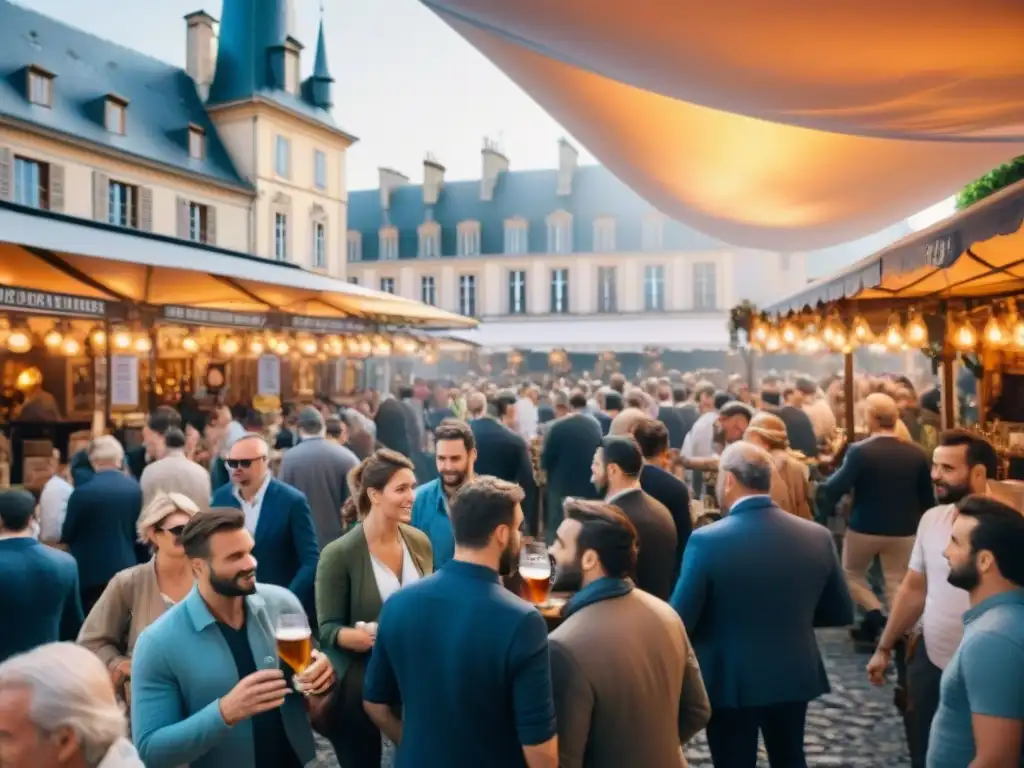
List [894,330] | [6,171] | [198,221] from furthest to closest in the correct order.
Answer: [198,221] → [6,171] → [894,330]

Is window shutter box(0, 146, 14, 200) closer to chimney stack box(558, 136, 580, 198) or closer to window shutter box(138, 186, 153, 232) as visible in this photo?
window shutter box(138, 186, 153, 232)

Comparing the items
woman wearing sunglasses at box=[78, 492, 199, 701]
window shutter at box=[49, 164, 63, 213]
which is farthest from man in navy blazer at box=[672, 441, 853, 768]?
window shutter at box=[49, 164, 63, 213]

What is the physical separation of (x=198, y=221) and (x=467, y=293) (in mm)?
15935

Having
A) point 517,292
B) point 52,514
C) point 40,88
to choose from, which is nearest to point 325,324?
point 52,514

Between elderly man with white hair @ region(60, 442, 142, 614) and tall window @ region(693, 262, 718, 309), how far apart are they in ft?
108

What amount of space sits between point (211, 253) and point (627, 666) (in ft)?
25.9

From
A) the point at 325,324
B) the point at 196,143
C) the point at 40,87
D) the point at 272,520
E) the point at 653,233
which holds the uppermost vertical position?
the point at 40,87

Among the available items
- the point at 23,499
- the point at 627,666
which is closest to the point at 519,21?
the point at 627,666

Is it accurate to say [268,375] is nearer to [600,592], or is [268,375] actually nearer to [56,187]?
[600,592]

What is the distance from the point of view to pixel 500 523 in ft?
8.00

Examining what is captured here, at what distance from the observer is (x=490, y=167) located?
4128 cm

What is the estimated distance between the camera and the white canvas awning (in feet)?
7.88

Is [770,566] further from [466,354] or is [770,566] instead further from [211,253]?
[466,354]

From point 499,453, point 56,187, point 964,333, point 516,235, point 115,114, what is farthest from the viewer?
point 516,235
